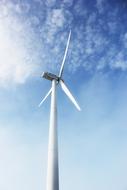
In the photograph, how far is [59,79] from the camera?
2844 cm

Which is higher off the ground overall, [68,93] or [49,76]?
[49,76]

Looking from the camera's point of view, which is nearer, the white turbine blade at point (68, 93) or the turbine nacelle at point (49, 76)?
the white turbine blade at point (68, 93)

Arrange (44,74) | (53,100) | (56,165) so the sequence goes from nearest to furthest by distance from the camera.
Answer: (56,165)
(53,100)
(44,74)

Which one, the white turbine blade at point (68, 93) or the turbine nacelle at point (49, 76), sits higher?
the turbine nacelle at point (49, 76)

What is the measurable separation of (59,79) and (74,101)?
5267 mm

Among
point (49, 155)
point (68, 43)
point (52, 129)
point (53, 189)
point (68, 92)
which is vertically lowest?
point (53, 189)

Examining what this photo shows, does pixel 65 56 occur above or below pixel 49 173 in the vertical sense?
above

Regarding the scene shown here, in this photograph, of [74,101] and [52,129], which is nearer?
[52,129]

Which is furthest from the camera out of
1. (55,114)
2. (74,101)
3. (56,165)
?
(74,101)

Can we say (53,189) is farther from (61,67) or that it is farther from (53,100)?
(61,67)

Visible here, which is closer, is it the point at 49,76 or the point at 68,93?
the point at 68,93

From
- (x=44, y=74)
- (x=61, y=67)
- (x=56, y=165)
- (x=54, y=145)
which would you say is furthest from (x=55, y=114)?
(x=61, y=67)

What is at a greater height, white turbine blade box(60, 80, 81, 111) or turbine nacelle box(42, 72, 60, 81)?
turbine nacelle box(42, 72, 60, 81)

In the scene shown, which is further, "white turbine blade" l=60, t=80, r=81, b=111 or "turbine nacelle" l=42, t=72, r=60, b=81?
"turbine nacelle" l=42, t=72, r=60, b=81
